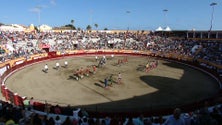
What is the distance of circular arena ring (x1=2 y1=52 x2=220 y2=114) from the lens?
61.2ft

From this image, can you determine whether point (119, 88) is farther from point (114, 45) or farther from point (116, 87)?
point (114, 45)

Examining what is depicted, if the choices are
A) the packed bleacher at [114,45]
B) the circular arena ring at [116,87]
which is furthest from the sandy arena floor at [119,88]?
the packed bleacher at [114,45]

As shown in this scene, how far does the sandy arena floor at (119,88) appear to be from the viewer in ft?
63.4

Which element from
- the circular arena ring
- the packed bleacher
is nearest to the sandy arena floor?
the circular arena ring

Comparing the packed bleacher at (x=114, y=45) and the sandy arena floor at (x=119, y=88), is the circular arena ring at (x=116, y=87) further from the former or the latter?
the packed bleacher at (x=114, y=45)

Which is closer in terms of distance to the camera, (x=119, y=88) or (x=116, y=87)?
(x=119, y=88)

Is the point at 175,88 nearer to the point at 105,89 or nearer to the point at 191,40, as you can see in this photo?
the point at 105,89

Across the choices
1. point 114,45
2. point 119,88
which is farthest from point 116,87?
point 114,45

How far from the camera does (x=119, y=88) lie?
2336 centimetres

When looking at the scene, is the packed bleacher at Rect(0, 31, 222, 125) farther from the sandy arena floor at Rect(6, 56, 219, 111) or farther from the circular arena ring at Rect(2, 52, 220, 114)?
the sandy arena floor at Rect(6, 56, 219, 111)

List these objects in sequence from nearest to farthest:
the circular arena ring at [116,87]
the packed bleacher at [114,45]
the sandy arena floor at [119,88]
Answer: the circular arena ring at [116,87]
the sandy arena floor at [119,88]
the packed bleacher at [114,45]

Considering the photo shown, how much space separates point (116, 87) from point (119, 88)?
0.45 meters

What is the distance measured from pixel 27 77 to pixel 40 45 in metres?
20.9

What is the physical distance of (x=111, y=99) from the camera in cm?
2005
